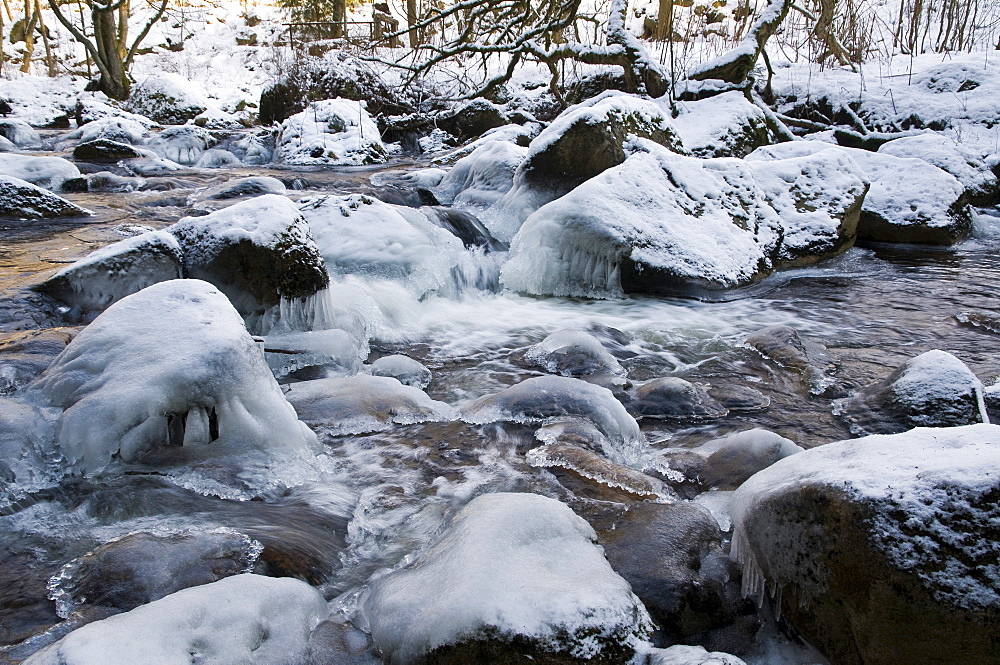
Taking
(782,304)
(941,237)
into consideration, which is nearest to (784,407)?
(782,304)

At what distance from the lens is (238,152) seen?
1138 centimetres

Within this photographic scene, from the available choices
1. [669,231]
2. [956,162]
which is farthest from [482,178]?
[956,162]

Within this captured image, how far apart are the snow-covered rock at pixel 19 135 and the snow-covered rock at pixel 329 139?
14.4 feet

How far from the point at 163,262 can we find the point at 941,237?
7030 millimetres

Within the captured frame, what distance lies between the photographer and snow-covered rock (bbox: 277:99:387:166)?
10898 millimetres

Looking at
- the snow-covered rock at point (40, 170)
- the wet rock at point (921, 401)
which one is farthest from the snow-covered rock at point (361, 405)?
the snow-covered rock at point (40, 170)

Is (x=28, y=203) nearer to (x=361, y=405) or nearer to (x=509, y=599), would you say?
(x=361, y=405)

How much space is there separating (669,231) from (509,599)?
4.16 metres

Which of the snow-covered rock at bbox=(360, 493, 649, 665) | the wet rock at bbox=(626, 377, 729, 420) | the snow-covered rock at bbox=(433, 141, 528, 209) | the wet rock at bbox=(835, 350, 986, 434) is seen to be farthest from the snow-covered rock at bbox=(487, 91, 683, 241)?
the snow-covered rock at bbox=(360, 493, 649, 665)

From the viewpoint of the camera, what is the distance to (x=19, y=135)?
12.0 meters

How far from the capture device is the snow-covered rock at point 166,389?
2.30 m

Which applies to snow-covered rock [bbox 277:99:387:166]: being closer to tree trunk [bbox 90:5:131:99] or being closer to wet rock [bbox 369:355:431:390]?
wet rock [bbox 369:355:431:390]

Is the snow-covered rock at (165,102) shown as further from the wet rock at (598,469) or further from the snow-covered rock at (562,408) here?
the wet rock at (598,469)

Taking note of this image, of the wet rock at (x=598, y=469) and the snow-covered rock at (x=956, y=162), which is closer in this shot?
the wet rock at (x=598, y=469)
